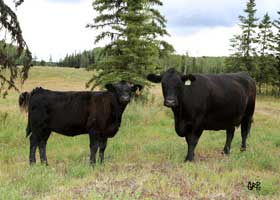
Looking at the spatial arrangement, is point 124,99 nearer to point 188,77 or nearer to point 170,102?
point 170,102

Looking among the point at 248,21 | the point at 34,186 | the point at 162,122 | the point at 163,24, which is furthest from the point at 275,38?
the point at 34,186

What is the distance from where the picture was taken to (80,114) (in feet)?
29.7

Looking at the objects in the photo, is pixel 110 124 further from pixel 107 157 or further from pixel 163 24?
pixel 163 24

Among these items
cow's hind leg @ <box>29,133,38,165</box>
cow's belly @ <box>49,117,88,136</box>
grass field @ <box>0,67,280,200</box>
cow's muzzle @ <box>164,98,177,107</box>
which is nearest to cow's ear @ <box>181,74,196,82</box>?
cow's muzzle @ <box>164,98,177,107</box>

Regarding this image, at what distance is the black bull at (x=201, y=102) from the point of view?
351 inches

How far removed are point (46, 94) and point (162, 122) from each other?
25.5 ft

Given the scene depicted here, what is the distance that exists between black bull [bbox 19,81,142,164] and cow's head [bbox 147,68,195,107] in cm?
78

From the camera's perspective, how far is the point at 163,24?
26.3 metres

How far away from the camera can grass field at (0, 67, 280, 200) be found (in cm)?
632

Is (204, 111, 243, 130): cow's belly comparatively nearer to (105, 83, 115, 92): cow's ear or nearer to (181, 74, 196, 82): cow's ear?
(181, 74, 196, 82): cow's ear

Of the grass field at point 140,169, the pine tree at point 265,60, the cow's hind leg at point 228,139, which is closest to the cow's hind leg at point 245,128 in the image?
the grass field at point 140,169

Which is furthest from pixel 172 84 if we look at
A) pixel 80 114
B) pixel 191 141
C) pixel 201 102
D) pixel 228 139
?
pixel 228 139

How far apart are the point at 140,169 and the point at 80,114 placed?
6.50 feet

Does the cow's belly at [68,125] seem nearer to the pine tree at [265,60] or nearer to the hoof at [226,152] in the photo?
the hoof at [226,152]
